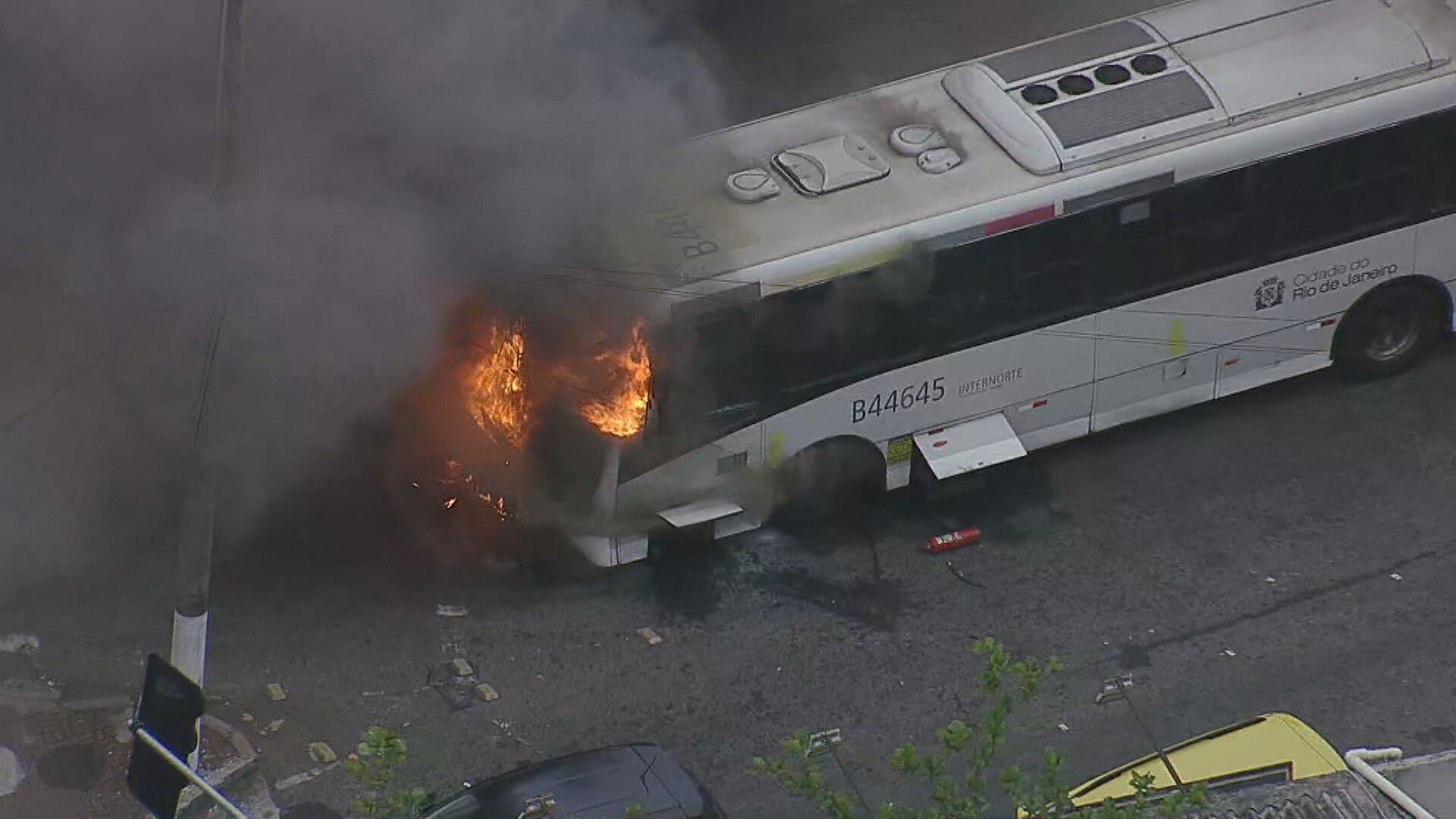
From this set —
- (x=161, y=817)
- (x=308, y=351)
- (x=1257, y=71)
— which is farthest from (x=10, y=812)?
(x=1257, y=71)

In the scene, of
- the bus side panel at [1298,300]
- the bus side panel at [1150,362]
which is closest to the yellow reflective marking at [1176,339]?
the bus side panel at [1150,362]

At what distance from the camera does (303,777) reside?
10211 mm

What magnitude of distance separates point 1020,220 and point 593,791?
3.74m

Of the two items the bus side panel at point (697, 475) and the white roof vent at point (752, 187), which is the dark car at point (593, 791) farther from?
the white roof vent at point (752, 187)

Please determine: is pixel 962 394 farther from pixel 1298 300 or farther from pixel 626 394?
pixel 1298 300

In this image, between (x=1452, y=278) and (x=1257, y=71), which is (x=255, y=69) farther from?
(x=1452, y=278)

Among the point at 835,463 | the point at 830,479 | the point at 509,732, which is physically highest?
the point at 835,463

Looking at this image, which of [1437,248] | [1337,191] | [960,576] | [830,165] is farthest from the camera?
[1437,248]

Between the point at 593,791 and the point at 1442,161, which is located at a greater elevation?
the point at 1442,161

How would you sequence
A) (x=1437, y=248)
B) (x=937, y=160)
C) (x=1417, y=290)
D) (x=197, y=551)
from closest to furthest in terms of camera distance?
1. (x=197, y=551)
2. (x=937, y=160)
3. (x=1437, y=248)
4. (x=1417, y=290)

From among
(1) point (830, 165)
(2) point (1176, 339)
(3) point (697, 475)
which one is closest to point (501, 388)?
(3) point (697, 475)

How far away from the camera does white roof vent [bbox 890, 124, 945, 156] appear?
1153 centimetres

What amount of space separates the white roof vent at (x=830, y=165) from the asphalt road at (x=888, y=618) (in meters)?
1.81

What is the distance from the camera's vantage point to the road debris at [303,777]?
33.3 ft
